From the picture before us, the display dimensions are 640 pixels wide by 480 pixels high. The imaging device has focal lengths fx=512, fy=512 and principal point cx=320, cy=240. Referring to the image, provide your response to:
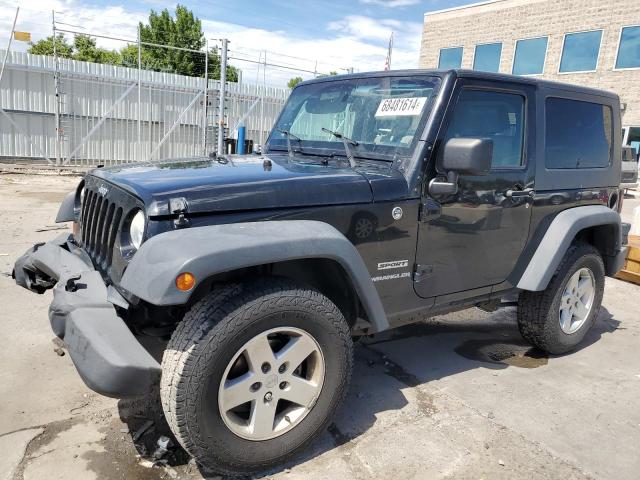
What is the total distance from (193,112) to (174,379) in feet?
50.9

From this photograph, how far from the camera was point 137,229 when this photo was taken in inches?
94.7

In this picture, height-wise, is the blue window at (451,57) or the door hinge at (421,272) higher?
the blue window at (451,57)

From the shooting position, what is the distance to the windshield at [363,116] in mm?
3029

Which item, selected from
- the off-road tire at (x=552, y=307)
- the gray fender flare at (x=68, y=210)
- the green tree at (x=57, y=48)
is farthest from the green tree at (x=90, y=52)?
the off-road tire at (x=552, y=307)

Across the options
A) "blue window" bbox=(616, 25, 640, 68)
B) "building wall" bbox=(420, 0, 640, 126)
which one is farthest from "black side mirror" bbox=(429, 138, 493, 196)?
"blue window" bbox=(616, 25, 640, 68)

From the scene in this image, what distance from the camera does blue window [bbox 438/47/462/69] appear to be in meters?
24.0

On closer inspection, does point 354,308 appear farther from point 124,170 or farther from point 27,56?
point 27,56

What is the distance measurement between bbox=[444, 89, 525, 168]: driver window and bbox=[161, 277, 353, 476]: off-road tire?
4.47 feet

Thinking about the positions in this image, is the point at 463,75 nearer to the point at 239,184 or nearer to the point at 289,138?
the point at 289,138

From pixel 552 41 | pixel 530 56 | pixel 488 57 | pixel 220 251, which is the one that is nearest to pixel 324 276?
pixel 220 251

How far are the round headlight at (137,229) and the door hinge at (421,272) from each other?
1.52m

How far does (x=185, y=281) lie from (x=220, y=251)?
18 centimetres

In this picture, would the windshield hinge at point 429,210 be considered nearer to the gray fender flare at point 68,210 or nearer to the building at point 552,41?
the gray fender flare at point 68,210

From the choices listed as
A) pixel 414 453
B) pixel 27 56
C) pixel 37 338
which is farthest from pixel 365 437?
pixel 27 56
